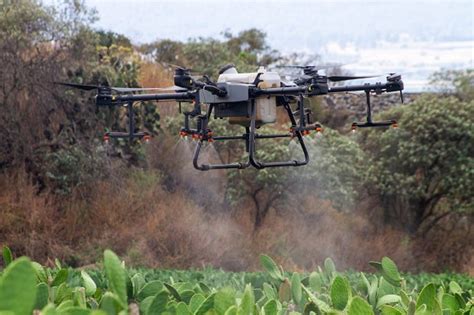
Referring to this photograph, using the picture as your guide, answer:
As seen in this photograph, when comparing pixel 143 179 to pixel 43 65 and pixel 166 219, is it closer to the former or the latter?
pixel 166 219

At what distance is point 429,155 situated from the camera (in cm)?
1423

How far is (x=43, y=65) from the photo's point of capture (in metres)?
12.2

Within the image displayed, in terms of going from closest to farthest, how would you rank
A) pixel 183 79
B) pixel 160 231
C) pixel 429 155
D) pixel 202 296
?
1. pixel 202 296
2. pixel 183 79
3. pixel 160 231
4. pixel 429 155

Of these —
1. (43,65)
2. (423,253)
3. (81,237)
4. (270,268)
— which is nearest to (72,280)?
(270,268)

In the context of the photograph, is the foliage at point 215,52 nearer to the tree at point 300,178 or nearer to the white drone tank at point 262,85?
the tree at point 300,178

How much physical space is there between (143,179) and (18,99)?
2.31 meters

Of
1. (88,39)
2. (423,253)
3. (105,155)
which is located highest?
(88,39)

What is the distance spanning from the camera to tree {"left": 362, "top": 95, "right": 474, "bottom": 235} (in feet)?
46.5

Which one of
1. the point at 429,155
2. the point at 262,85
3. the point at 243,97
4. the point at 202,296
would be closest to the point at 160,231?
the point at 429,155

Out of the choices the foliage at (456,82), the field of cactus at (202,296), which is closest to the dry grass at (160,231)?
the foliage at (456,82)

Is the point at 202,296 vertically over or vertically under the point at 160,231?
over

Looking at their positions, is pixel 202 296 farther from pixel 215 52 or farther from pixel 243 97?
pixel 215 52

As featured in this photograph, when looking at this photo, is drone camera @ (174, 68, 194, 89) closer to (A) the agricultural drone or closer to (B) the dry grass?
(A) the agricultural drone

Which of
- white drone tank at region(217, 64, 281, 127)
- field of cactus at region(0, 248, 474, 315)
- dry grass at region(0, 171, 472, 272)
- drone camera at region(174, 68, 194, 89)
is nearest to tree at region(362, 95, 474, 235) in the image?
dry grass at region(0, 171, 472, 272)
